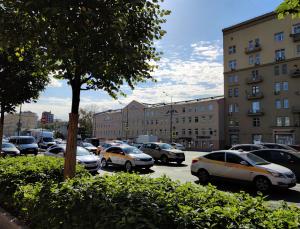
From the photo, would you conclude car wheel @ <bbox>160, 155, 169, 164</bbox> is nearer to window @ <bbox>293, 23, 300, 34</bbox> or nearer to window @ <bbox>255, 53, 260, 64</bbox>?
window @ <bbox>293, 23, 300, 34</bbox>

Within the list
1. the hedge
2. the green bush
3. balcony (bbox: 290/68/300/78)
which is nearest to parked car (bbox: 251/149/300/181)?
the green bush

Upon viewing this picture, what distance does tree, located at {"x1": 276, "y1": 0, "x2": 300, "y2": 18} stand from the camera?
11.2ft

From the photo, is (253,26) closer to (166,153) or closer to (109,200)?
(166,153)

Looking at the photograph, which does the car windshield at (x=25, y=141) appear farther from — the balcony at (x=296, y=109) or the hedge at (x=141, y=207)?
the balcony at (x=296, y=109)

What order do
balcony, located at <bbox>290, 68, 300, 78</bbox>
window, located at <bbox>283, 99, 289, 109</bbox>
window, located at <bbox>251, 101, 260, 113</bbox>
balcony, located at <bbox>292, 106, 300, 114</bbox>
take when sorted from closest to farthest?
balcony, located at <bbox>292, 106, 300, 114</bbox>
balcony, located at <bbox>290, 68, 300, 78</bbox>
window, located at <bbox>283, 99, 289, 109</bbox>
window, located at <bbox>251, 101, 260, 113</bbox>

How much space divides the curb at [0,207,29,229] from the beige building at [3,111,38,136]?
97.4 m

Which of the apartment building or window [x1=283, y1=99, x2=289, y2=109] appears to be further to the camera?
window [x1=283, y1=99, x2=289, y2=109]

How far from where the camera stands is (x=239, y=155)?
1346 cm

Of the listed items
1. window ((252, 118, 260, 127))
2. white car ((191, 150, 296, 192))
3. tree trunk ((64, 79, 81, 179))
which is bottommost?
white car ((191, 150, 296, 192))

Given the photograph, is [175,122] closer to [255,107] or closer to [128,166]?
[255,107]

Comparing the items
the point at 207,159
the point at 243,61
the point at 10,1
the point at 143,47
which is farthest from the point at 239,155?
the point at 243,61

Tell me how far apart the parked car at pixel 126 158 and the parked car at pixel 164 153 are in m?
3.88

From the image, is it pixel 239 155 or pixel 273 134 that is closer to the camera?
pixel 239 155

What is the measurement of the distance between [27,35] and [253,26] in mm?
61777
